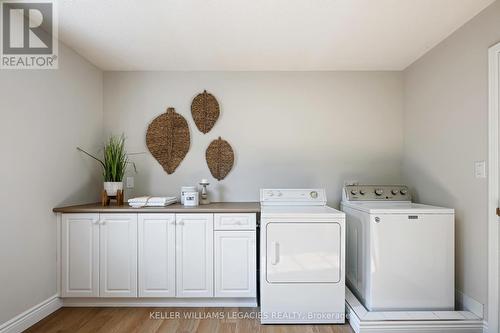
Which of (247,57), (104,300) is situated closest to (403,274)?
(247,57)

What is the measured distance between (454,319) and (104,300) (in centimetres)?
285

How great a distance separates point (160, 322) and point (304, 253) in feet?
4.23

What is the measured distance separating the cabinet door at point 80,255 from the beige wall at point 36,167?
0.31ft

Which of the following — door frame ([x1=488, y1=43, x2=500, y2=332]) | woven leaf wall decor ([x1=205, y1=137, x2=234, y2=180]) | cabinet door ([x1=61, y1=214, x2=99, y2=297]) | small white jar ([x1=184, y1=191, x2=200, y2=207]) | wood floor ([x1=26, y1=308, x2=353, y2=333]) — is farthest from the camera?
woven leaf wall decor ([x1=205, y1=137, x2=234, y2=180])

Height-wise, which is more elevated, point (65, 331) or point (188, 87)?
point (188, 87)

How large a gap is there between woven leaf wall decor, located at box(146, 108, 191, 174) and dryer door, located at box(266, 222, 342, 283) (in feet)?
4.72

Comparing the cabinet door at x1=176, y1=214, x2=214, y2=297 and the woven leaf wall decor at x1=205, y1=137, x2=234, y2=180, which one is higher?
the woven leaf wall decor at x1=205, y1=137, x2=234, y2=180

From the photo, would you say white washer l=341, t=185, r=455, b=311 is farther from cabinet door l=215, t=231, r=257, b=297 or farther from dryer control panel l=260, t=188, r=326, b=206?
A: cabinet door l=215, t=231, r=257, b=297

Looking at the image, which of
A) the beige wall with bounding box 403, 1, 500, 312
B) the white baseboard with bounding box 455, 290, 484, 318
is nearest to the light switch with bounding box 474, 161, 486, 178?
the beige wall with bounding box 403, 1, 500, 312

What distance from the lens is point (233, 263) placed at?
2.42 meters

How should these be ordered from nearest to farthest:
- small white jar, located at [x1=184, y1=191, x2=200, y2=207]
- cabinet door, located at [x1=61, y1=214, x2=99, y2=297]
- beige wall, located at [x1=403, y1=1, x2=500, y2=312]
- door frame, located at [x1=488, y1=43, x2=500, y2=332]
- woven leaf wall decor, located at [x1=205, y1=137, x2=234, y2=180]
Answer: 1. door frame, located at [x1=488, y1=43, x2=500, y2=332]
2. beige wall, located at [x1=403, y1=1, x2=500, y2=312]
3. cabinet door, located at [x1=61, y1=214, x2=99, y2=297]
4. small white jar, located at [x1=184, y1=191, x2=200, y2=207]
5. woven leaf wall decor, located at [x1=205, y1=137, x2=234, y2=180]

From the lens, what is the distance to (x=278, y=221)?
87.6 inches

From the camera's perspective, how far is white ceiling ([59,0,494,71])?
1.90 meters

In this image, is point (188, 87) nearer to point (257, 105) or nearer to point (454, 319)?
point (257, 105)
